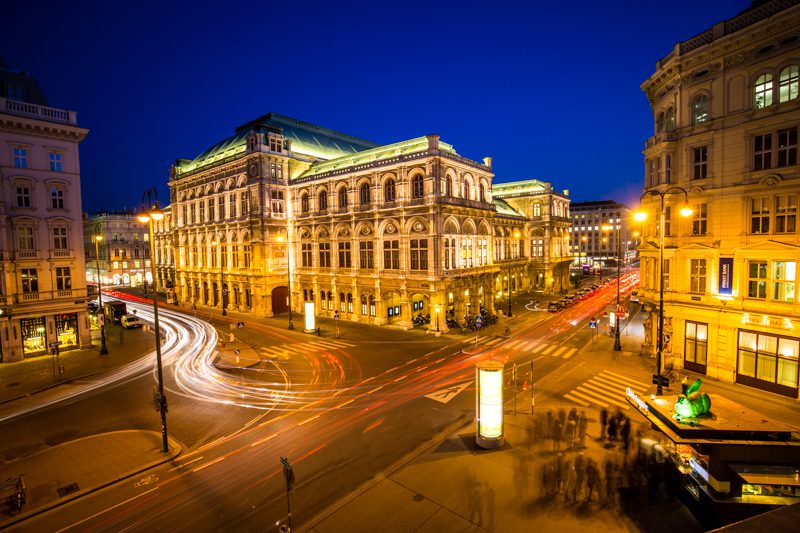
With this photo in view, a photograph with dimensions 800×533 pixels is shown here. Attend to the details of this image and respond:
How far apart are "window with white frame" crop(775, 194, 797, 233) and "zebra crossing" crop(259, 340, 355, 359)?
2969 cm

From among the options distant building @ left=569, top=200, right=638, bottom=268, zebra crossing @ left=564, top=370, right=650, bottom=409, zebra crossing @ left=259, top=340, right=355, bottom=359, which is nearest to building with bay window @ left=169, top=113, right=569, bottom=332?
zebra crossing @ left=259, top=340, right=355, bottom=359

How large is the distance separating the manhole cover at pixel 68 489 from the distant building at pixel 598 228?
14567 cm

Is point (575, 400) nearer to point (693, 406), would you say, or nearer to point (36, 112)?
point (693, 406)

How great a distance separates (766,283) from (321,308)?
41.1 metres

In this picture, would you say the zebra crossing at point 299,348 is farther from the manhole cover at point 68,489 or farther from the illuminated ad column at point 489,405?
the illuminated ad column at point 489,405

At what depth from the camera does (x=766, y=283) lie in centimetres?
2134

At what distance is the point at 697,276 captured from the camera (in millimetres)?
24500

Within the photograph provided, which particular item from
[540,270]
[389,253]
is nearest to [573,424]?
[389,253]

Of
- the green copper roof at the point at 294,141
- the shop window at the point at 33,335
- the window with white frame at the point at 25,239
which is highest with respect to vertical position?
the green copper roof at the point at 294,141

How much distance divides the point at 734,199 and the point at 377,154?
32.8 m

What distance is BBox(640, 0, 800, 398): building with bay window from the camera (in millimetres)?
20609

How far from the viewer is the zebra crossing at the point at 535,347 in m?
30.9

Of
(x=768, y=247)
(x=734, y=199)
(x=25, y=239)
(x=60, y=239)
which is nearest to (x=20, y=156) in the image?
(x=25, y=239)

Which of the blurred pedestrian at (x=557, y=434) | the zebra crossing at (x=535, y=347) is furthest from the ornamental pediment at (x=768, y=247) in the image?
the blurred pedestrian at (x=557, y=434)
